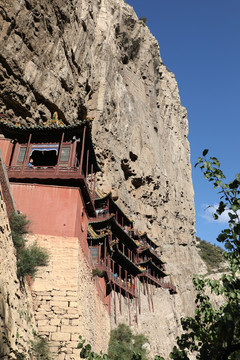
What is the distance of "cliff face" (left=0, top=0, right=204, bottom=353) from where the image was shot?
930 inches

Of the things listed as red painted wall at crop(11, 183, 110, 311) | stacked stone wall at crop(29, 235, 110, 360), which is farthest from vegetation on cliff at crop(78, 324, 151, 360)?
red painted wall at crop(11, 183, 110, 311)

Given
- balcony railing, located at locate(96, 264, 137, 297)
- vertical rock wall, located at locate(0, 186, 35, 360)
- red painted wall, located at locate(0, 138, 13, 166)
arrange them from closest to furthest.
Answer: vertical rock wall, located at locate(0, 186, 35, 360) → red painted wall, located at locate(0, 138, 13, 166) → balcony railing, located at locate(96, 264, 137, 297)

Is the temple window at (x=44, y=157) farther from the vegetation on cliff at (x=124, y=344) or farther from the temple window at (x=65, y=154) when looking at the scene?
the vegetation on cliff at (x=124, y=344)

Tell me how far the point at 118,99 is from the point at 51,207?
29057 mm

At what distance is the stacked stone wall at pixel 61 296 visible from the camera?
10.1 m

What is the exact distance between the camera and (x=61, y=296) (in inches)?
431

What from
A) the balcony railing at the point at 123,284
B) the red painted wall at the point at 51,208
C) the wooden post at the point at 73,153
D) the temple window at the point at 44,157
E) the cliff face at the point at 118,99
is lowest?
the red painted wall at the point at 51,208

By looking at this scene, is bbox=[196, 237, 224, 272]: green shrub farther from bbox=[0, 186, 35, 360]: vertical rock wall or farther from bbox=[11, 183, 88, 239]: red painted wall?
bbox=[0, 186, 35, 360]: vertical rock wall

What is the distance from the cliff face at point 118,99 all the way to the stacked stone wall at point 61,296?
14.5 m

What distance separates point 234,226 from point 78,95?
27.4 metres

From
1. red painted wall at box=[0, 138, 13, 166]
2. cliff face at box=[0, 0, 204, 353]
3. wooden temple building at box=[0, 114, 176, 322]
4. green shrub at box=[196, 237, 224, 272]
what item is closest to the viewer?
wooden temple building at box=[0, 114, 176, 322]

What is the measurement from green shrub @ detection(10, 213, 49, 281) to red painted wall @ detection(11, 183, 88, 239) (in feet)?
2.01

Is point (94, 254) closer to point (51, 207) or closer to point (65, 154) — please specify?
point (65, 154)

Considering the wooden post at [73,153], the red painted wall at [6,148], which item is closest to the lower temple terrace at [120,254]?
the wooden post at [73,153]
